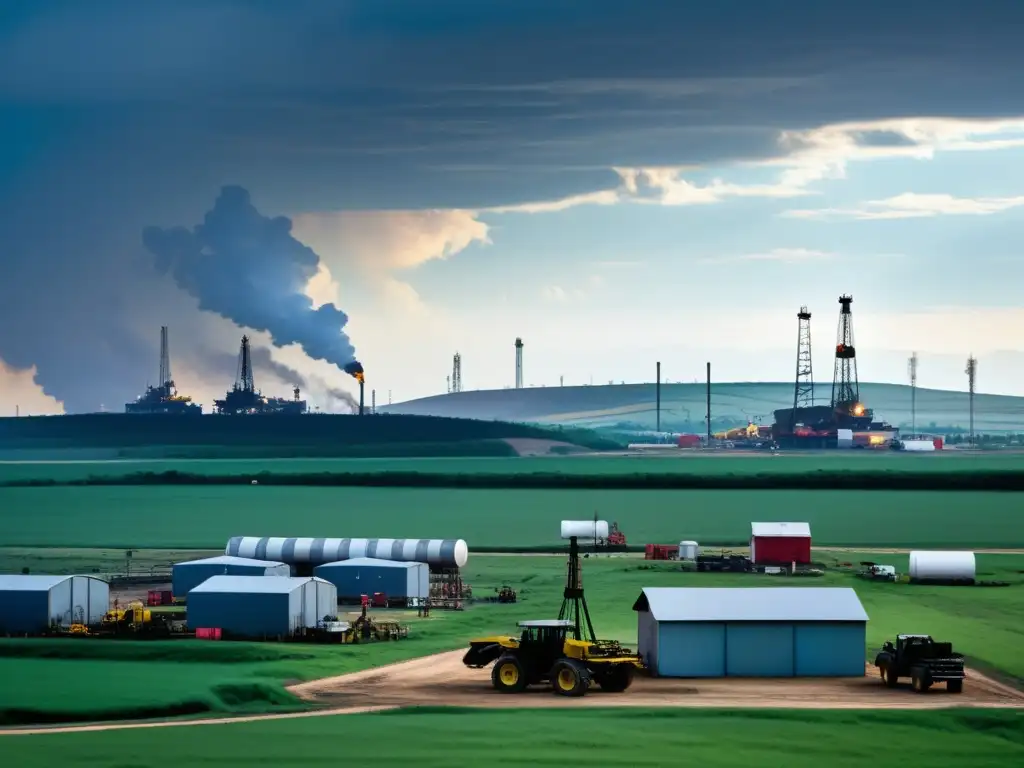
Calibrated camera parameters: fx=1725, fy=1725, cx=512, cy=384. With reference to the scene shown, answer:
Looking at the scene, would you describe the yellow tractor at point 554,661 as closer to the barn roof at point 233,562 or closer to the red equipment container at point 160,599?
the red equipment container at point 160,599

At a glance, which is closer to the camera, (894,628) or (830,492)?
(894,628)

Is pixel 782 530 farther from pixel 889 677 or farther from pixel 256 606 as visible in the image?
pixel 889 677

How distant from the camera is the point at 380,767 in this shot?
40656 mm

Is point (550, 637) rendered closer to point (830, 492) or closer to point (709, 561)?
point (709, 561)

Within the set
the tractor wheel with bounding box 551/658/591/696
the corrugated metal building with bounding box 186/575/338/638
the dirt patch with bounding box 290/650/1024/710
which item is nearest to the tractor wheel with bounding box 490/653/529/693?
the dirt patch with bounding box 290/650/1024/710

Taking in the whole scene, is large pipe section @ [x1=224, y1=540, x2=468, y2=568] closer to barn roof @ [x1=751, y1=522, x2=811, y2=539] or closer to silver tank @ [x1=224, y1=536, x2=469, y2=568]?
silver tank @ [x1=224, y1=536, x2=469, y2=568]

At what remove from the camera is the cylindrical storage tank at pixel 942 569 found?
85000mm

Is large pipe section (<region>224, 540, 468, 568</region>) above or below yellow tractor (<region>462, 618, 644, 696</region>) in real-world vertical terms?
above

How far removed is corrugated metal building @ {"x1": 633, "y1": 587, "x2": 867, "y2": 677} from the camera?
55.8 metres

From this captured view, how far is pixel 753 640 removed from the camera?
56156 mm

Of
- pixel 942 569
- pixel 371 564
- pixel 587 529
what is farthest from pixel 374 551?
pixel 942 569

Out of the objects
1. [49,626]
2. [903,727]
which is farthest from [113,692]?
[903,727]

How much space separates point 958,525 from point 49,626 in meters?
82.0

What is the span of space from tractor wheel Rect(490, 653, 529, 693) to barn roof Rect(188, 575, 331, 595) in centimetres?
1455
